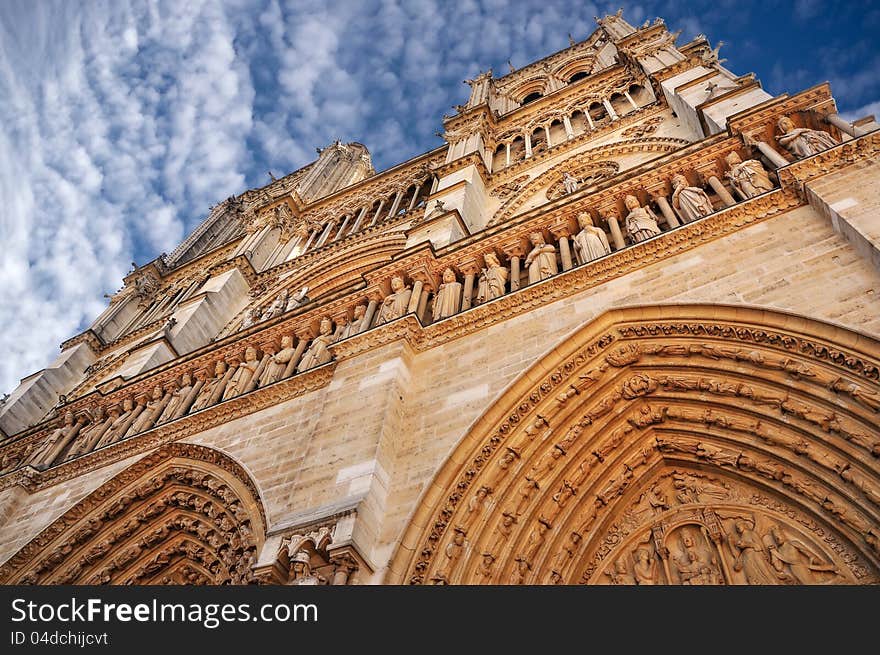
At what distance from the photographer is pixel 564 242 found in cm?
748

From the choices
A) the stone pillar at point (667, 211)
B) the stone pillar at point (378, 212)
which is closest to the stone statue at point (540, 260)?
the stone pillar at point (667, 211)

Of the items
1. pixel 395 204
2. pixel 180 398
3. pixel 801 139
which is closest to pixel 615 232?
pixel 801 139

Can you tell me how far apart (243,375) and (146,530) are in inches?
89.5

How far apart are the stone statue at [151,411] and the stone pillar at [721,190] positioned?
7914mm

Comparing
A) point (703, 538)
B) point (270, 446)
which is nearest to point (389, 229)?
point (270, 446)

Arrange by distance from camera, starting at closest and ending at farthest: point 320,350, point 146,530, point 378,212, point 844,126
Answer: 1. point 844,126
2. point 146,530
3. point 320,350
4. point 378,212

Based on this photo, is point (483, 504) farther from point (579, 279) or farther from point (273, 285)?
point (273, 285)

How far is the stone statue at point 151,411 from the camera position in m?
8.73

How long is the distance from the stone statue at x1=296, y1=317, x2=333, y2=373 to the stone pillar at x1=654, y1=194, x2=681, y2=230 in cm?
422

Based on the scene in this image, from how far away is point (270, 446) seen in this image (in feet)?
21.7

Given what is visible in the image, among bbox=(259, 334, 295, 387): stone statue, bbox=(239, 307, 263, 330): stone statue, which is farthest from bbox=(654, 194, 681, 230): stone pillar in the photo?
bbox=(239, 307, 263, 330): stone statue

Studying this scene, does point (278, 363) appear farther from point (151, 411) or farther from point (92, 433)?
point (92, 433)

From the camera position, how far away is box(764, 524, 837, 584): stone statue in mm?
4277
